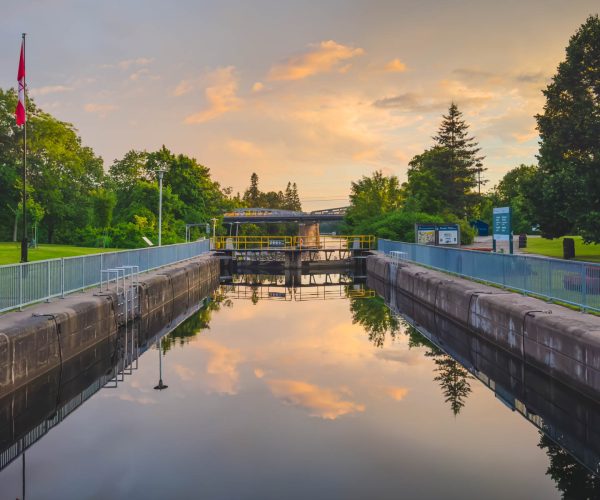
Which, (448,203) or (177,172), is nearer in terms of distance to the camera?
(177,172)

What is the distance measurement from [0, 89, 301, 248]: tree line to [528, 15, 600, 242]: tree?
1159 inches

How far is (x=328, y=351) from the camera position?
1634 centimetres

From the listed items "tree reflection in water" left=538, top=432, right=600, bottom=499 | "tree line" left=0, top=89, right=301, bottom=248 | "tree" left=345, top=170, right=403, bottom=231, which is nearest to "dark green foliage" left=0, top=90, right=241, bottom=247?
"tree line" left=0, top=89, right=301, bottom=248

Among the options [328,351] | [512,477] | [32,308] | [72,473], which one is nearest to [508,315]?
[328,351]

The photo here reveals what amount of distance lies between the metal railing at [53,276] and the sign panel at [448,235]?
17.5 m

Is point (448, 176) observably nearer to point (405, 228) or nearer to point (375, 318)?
point (405, 228)

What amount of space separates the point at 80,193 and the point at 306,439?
210 ft

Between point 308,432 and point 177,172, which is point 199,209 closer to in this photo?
point 177,172

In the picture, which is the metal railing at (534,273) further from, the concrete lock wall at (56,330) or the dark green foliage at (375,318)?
the concrete lock wall at (56,330)

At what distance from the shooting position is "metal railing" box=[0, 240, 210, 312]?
1280cm

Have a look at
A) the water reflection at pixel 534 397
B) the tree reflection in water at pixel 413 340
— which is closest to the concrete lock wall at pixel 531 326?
the water reflection at pixel 534 397

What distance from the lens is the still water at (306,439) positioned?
7.49 metres

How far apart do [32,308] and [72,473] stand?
7114 mm

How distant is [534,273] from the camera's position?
51.3 ft
